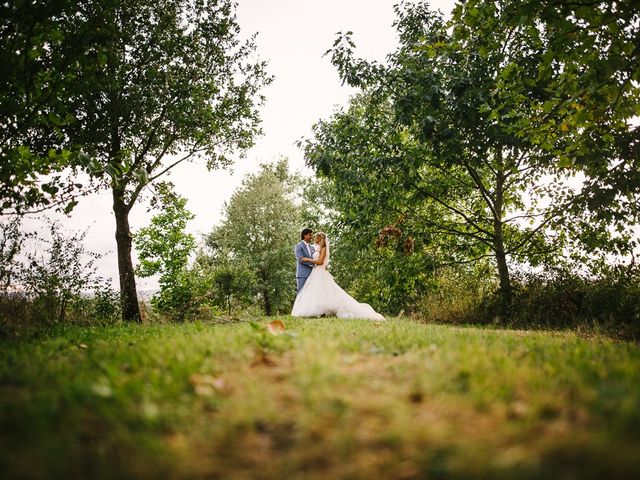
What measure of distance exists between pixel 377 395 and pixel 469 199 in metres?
12.6

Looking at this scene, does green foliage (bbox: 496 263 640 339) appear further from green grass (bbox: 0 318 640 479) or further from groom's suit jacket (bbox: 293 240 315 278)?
green grass (bbox: 0 318 640 479)

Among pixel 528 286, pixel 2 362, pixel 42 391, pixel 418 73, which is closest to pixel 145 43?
pixel 418 73

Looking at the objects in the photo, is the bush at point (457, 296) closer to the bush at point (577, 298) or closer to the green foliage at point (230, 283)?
the bush at point (577, 298)

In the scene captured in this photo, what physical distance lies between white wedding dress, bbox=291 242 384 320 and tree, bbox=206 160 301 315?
19.2 meters

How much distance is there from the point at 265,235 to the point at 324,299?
22550 mm

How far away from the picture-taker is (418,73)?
379 inches

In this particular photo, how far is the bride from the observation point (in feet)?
34.4

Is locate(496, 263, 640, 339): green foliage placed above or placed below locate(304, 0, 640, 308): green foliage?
→ below

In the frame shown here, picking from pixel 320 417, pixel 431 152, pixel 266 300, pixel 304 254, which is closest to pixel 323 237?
pixel 304 254

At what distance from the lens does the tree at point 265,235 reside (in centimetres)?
3078

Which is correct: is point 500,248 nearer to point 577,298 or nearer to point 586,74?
point 577,298

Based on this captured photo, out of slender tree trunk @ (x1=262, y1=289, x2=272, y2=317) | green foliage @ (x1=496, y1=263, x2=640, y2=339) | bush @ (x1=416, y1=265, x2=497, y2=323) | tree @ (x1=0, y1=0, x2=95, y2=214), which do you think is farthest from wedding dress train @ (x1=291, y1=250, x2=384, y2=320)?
slender tree trunk @ (x1=262, y1=289, x2=272, y2=317)

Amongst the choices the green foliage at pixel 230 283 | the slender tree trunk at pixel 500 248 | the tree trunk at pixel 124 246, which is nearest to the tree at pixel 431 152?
the slender tree trunk at pixel 500 248

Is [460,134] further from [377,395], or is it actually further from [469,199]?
[377,395]
